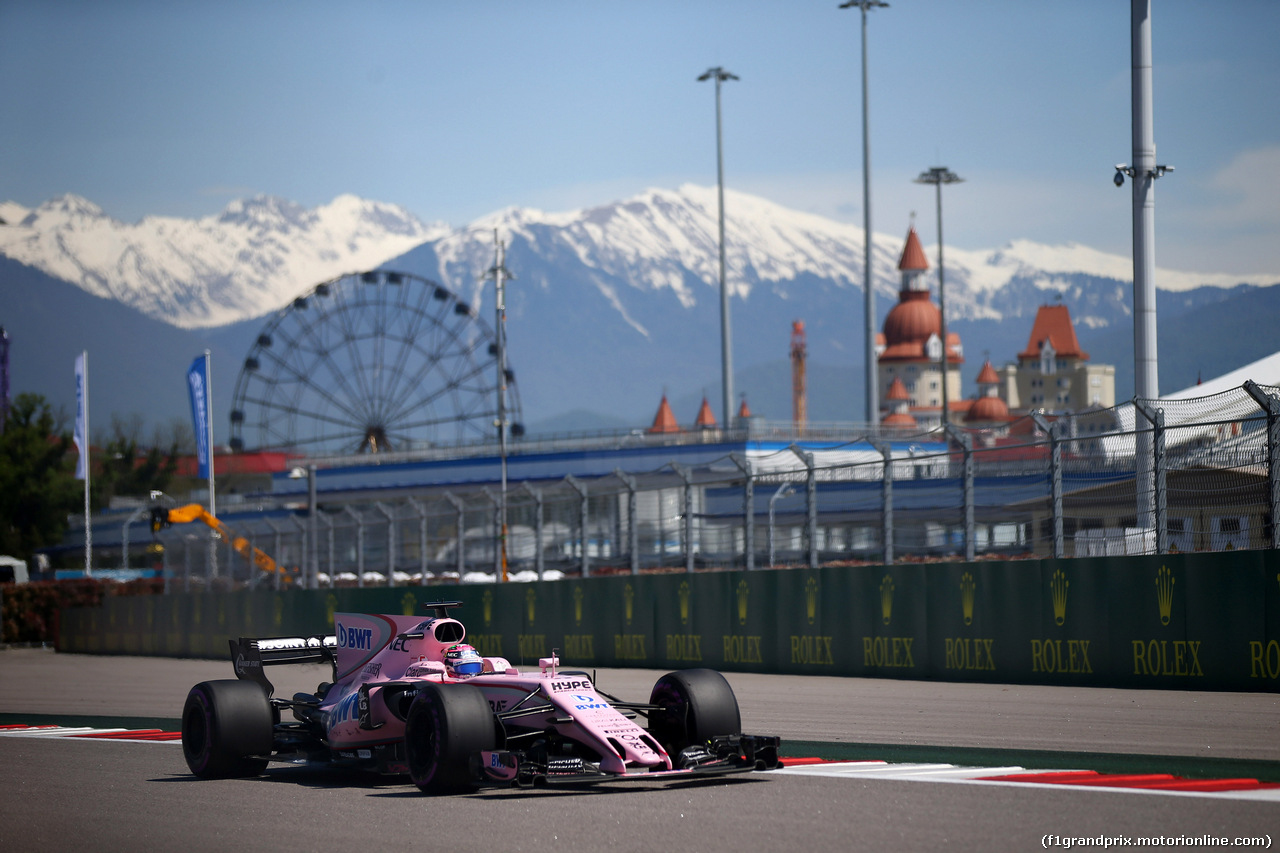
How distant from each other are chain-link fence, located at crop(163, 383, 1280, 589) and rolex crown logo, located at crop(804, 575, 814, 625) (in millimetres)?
425

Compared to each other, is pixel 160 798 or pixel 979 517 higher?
pixel 979 517

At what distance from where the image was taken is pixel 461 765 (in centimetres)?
841

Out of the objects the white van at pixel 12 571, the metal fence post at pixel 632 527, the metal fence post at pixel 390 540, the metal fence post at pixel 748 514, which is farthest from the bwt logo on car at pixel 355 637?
the white van at pixel 12 571

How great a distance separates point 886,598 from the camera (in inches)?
683

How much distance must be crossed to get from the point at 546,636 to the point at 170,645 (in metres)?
14.2

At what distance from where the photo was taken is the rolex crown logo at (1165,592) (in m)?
14.0

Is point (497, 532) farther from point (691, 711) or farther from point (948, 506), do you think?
point (691, 711)

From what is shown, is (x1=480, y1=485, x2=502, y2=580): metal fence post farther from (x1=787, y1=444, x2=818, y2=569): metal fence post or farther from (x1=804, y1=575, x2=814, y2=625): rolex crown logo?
(x1=804, y1=575, x2=814, y2=625): rolex crown logo

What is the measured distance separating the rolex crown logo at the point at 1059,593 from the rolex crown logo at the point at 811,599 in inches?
149

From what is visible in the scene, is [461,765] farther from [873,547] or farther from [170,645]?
[170,645]

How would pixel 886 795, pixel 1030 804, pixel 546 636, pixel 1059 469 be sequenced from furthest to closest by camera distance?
pixel 546 636
pixel 1059 469
pixel 886 795
pixel 1030 804

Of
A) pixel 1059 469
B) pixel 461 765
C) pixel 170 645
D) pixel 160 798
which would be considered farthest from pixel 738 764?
pixel 170 645

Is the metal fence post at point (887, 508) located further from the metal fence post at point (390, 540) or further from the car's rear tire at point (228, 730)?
the metal fence post at point (390, 540)

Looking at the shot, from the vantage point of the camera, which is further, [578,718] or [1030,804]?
[578,718]
